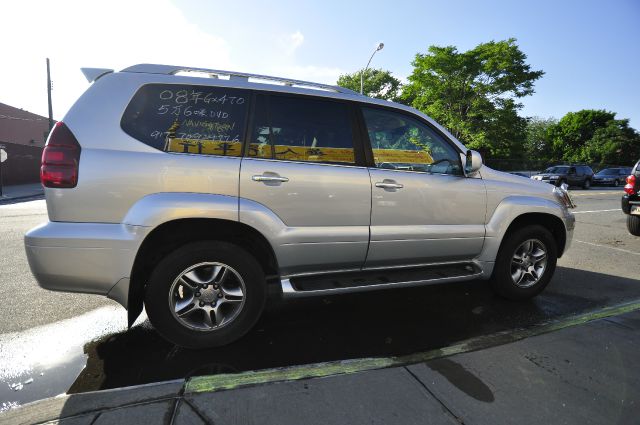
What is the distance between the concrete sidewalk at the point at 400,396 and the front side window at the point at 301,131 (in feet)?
5.09

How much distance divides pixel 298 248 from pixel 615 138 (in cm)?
6573

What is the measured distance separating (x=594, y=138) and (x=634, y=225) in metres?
58.6

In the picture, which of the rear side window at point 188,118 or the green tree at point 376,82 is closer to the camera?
the rear side window at point 188,118

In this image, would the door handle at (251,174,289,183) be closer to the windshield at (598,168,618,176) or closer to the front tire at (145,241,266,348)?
the front tire at (145,241,266,348)

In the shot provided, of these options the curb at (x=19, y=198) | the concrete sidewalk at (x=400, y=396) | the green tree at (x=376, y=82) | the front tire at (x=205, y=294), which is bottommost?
the curb at (x=19, y=198)

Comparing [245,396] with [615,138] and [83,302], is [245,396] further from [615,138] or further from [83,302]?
[615,138]

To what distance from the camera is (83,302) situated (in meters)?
3.68

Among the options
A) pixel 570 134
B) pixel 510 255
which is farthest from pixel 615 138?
pixel 510 255

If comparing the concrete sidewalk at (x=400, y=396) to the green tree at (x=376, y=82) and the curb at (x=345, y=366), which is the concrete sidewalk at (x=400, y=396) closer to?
the curb at (x=345, y=366)

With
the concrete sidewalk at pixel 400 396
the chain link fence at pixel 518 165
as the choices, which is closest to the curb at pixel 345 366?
the concrete sidewalk at pixel 400 396

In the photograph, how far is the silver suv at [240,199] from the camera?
2379mm

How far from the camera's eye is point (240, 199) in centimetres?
261

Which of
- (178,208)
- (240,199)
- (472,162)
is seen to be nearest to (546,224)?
(472,162)

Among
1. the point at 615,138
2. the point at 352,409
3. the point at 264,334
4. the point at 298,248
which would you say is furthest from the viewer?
the point at 615,138
